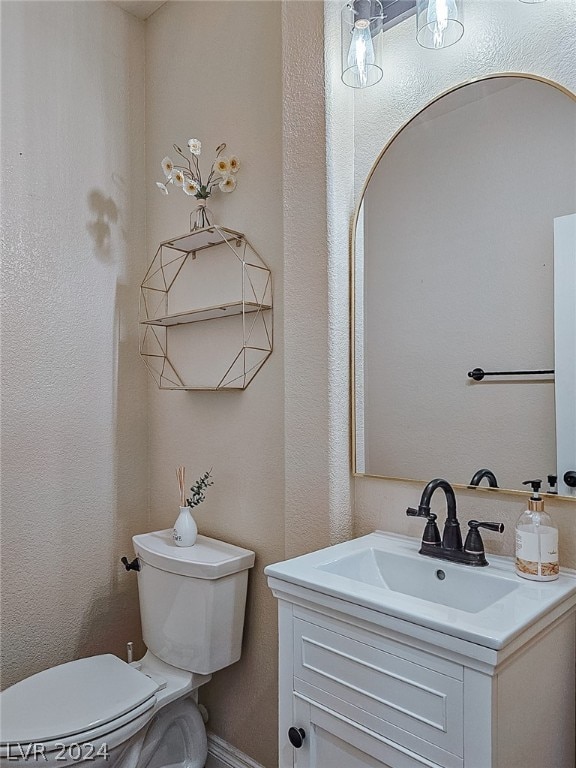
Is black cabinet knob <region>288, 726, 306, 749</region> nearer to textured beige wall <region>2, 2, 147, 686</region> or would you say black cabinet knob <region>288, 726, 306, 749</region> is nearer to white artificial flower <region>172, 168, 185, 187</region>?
textured beige wall <region>2, 2, 147, 686</region>

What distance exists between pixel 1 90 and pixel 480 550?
1933mm

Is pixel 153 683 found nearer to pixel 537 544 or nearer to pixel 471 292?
Answer: pixel 537 544

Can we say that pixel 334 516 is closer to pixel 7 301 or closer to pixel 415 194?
pixel 415 194

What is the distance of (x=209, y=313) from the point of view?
1798 millimetres

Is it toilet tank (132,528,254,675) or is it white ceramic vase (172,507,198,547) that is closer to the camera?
toilet tank (132,528,254,675)

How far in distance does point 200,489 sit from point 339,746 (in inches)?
35.8

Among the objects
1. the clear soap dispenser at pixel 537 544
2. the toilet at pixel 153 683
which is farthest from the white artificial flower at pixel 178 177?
the clear soap dispenser at pixel 537 544

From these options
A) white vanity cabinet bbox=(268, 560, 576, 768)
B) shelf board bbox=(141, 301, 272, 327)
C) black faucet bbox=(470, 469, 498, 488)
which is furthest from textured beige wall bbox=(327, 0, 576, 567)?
shelf board bbox=(141, 301, 272, 327)

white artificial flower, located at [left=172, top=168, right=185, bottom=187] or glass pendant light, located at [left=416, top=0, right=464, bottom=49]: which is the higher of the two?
glass pendant light, located at [left=416, top=0, right=464, bottom=49]

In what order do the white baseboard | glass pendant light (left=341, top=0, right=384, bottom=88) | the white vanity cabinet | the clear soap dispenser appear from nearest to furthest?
the white vanity cabinet → the clear soap dispenser → glass pendant light (left=341, top=0, right=384, bottom=88) → the white baseboard

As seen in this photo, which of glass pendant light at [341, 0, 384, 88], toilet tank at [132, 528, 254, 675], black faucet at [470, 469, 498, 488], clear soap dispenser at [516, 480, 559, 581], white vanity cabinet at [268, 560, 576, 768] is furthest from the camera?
toilet tank at [132, 528, 254, 675]

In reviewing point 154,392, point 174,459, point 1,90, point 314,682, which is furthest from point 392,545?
point 1,90

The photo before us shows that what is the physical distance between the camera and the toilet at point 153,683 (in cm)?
131

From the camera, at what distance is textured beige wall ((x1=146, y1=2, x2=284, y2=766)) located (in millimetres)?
1659
